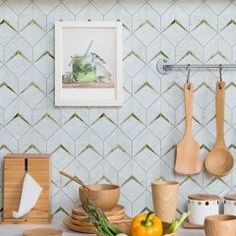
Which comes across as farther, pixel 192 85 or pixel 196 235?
pixel 192 85

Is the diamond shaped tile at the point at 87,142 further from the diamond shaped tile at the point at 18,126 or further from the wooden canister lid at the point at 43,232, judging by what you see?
the wooden canister lid at the point at 43,232

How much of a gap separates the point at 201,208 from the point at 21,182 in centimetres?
60

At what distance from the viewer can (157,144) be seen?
6.57ft

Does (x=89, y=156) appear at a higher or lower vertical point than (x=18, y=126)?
lower

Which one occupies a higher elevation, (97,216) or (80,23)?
(80,23)

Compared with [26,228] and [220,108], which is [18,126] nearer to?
[26,228]

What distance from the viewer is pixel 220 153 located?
1.97 m

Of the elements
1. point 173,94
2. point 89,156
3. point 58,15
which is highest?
point 58,15

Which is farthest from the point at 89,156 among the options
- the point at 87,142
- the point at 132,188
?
the point at 132,188

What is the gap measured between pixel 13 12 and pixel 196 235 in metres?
0.98

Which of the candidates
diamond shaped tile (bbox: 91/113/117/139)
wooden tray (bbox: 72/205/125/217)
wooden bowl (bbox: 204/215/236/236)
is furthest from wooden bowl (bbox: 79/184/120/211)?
wooden bowl (bbox: 204/215/236/236)

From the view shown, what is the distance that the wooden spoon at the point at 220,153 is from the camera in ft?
6.40

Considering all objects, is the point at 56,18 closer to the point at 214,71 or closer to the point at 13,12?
the point at 13,12

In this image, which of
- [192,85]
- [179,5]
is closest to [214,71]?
[192,85]
